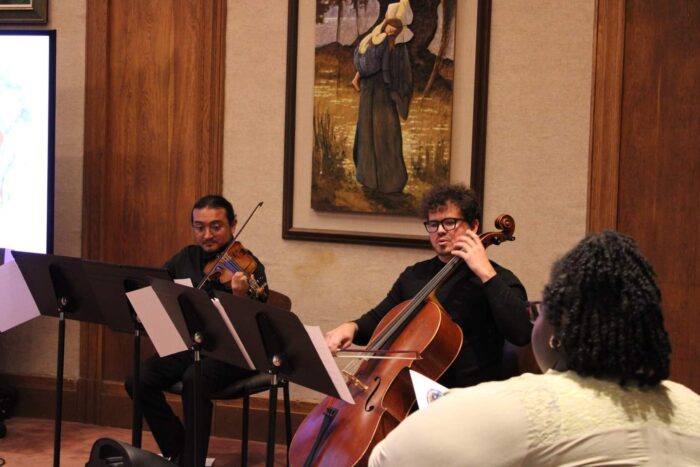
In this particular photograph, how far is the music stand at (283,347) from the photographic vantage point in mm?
2473

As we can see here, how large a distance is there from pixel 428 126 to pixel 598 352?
2796mm

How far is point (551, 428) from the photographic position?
4.45 ft

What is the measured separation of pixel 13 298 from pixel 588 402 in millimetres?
2640

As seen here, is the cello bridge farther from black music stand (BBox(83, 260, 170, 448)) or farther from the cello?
black music stand (BBox(83, 260, 170, 448))

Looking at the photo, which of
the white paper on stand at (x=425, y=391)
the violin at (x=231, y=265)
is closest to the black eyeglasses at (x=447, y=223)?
the violin at (x=231, y=265)

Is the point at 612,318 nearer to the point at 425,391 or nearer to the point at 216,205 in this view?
the point at 425,391

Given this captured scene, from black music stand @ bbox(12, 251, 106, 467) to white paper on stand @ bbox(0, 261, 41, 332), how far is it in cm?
3

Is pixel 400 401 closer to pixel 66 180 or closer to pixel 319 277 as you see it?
pixel 319 277

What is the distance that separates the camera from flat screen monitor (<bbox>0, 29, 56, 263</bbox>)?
440 centimetres

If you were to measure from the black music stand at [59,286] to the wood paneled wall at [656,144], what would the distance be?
6.72ft

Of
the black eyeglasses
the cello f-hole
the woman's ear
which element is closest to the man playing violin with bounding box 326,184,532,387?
the black eyeglasses

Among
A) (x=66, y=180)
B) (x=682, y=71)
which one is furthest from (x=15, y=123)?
(x=682, y=71)

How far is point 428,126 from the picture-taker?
4.10 m

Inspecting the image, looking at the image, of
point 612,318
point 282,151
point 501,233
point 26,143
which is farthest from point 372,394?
point 26,143
